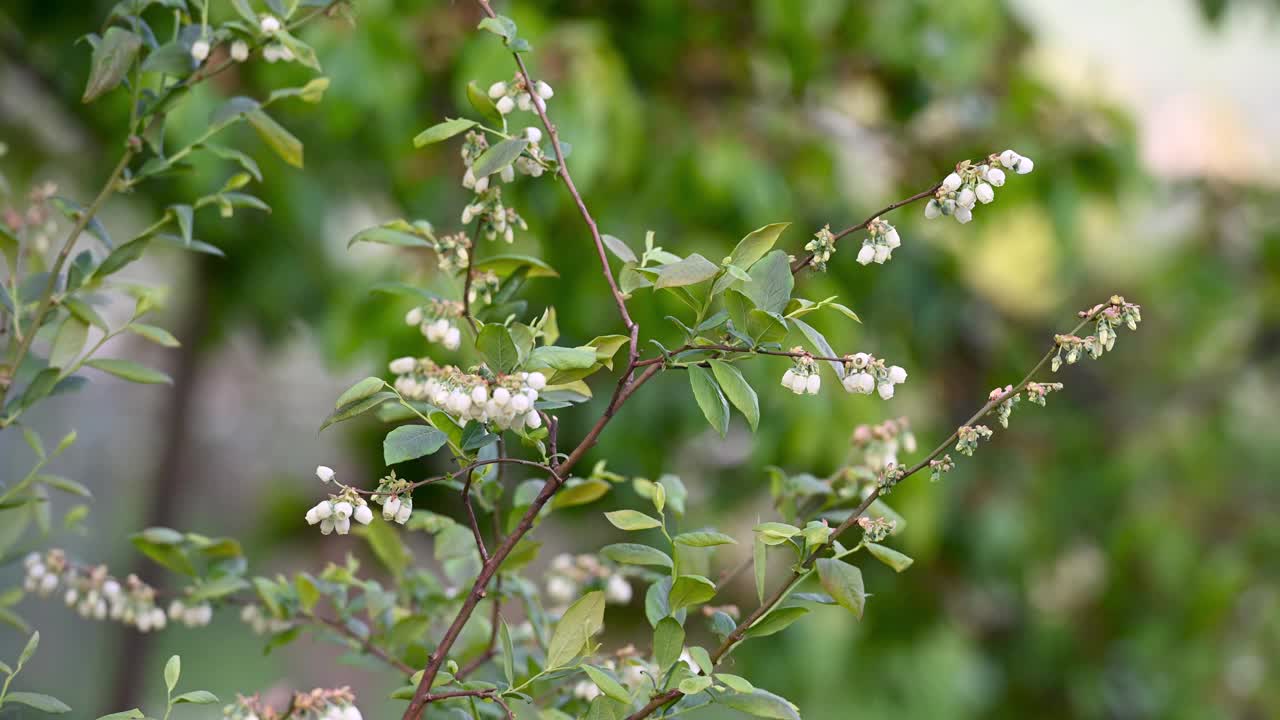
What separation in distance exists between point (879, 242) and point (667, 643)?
146mm

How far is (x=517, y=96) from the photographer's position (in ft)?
1.42

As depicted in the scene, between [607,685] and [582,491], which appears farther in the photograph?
[582,491]

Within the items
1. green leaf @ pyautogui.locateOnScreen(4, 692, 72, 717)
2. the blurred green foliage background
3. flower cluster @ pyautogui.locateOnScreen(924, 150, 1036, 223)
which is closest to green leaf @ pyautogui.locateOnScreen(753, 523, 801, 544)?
flower cluster @ pyautogui.locateOnScreen(924, 150, 1036, 223)

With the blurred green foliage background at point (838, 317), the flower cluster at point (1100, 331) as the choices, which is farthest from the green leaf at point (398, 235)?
the blurred green foliage background at point (838, 317)

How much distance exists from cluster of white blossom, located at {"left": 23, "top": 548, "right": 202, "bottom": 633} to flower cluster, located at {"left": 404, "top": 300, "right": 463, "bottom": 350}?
0.16 m

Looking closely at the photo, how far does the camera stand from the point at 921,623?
1839 millimetres

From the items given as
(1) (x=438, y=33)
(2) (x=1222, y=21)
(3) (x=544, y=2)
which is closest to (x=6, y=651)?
(1) (x=438, y=33)

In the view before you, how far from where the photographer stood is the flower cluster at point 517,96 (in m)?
0.42

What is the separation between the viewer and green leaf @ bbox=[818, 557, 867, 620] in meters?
0.37

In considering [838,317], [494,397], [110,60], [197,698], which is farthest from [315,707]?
[838,317]

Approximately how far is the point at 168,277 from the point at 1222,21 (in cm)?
174

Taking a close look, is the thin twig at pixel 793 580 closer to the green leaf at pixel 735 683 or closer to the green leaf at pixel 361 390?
the green leaf at pixel 735 683

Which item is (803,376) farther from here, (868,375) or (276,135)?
(276,135)

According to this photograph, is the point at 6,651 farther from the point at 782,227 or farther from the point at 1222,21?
the point at 1222,21
